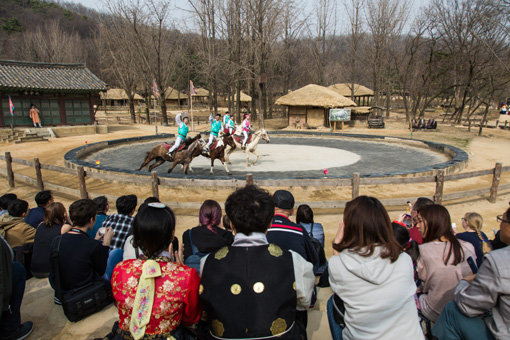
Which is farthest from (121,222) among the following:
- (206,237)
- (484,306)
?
(484,306)

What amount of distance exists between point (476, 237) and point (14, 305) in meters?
4.82

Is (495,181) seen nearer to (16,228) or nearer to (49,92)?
(16,228)

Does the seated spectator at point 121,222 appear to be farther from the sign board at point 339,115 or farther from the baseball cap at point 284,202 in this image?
the sign board at point 339,115

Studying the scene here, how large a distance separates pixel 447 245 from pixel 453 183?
9471 millimetres

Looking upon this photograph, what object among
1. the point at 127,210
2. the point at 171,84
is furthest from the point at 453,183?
the point at 171,84

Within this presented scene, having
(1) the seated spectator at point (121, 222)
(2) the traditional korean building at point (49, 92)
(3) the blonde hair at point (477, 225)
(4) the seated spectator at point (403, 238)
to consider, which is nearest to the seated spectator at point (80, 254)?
(1) the seated spectator at point (121, 222)

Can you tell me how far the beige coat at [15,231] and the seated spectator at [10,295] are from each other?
139 cm

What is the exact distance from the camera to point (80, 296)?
3551mm

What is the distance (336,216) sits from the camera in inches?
307

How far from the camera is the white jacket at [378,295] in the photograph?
2189 mm

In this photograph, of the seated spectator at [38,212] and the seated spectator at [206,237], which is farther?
the seated spectator at [38,212]

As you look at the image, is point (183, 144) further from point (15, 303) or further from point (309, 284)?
point (309, 284)

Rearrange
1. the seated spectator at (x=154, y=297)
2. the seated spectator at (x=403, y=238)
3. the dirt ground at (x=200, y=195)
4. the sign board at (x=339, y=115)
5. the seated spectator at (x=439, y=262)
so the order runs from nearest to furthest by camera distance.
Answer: the seated spectator at (x=154, y=297)
the seated spectator at (x=439, y=262)
the seated spectator at (x=403, y=238)
the dirt ground at (x=200, y=195)
the sign board at (x=339, y=115)

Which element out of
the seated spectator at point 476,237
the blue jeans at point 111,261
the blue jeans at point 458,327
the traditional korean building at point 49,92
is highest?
the traditional korean building at point 49,92
